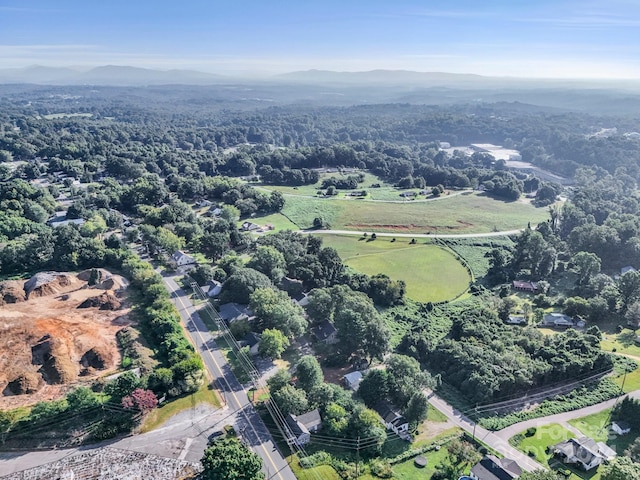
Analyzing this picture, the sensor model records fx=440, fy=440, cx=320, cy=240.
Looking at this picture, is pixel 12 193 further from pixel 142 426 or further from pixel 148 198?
pixel 142 426

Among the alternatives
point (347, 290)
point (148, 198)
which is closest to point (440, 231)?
point (347, 290)

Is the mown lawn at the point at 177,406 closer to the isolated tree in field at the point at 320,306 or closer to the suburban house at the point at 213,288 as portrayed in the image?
the isolated tree in field at the point at 320,306

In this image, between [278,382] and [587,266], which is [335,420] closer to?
[278,382]

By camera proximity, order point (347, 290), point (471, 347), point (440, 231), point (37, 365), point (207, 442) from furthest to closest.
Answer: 1. point (440, 231)
2. point (347, 290)
3. point (471, 347)
4. point (37, 365)
5. point (207, 442)

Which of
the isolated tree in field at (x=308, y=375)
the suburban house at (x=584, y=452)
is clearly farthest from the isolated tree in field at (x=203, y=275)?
the suburban house at (x=584, y=452)

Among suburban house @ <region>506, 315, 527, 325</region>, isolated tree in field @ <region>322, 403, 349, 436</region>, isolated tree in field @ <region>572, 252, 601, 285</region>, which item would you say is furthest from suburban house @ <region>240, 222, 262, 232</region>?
isolated tree in field @ <region>572, 252, 601, 285</region>

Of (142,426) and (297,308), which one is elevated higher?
(297,308)

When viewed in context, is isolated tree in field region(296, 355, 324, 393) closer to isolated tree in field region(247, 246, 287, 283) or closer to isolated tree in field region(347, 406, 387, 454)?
isolated tree in field region(347, 406, 387, 454)
